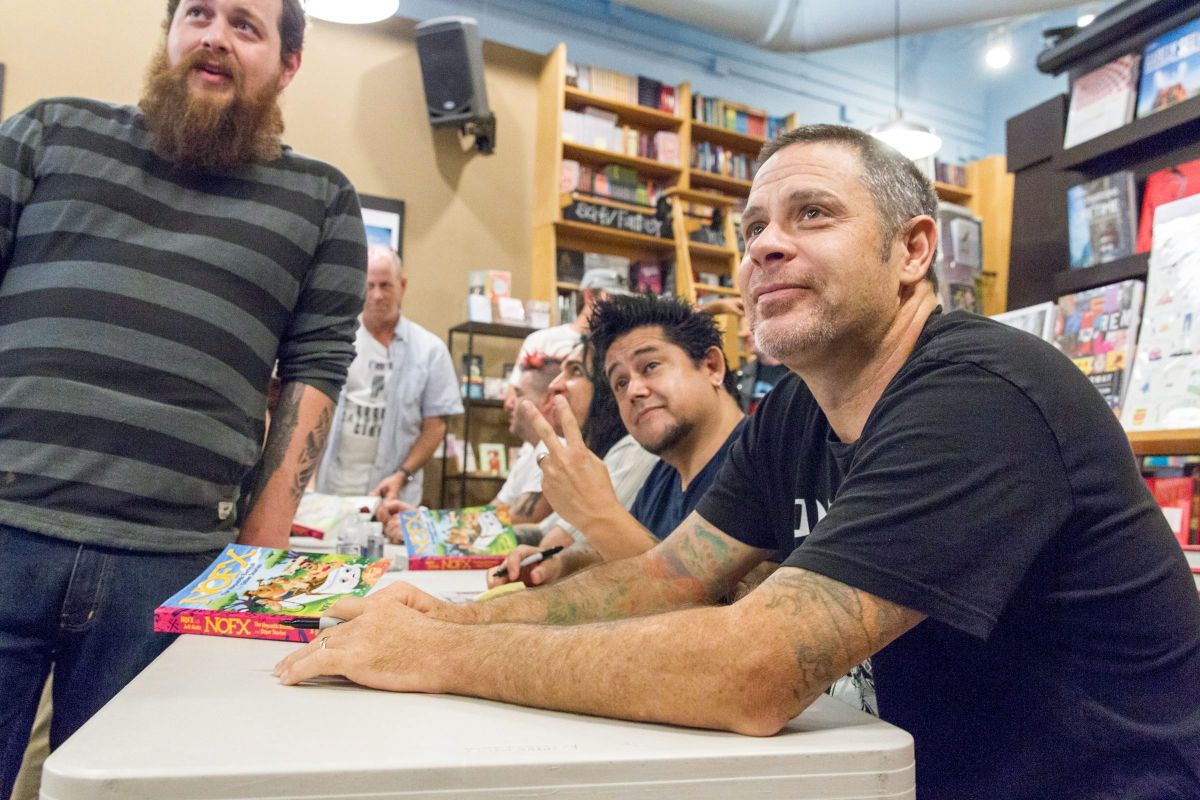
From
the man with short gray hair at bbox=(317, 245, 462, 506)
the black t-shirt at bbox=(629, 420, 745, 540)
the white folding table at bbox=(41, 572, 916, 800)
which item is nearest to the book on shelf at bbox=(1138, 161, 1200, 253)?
the black t-shirt at bbox=(629, 420, 745, 540)

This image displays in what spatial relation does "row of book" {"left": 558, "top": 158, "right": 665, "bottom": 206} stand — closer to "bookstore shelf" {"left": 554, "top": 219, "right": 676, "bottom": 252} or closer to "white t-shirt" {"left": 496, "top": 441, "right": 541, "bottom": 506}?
"bookstore shelf" {"left": 554, "top": 219, "right": 676, "bottom": 252}

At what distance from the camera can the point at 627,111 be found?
519 cm

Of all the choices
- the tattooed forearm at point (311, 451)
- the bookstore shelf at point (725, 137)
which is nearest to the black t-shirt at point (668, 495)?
the tattooed forearm at point (311, 451)

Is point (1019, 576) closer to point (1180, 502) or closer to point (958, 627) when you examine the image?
point (958, 627)

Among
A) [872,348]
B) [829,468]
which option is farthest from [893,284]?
[829,468]

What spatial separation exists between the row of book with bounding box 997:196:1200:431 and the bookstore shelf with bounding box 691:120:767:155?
3.55 metres

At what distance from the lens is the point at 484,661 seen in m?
0.77

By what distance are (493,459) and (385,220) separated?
59.2 inches

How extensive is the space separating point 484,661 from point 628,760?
232 mm

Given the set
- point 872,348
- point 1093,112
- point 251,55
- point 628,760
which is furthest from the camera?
point 1093,112

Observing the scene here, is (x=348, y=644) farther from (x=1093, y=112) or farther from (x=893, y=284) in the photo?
(x=1093, y=112)

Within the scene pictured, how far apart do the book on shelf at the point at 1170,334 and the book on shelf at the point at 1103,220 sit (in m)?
0.46

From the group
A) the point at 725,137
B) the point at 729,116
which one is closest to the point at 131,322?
the point at 725,137

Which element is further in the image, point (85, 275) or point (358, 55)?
point (358, 55)
